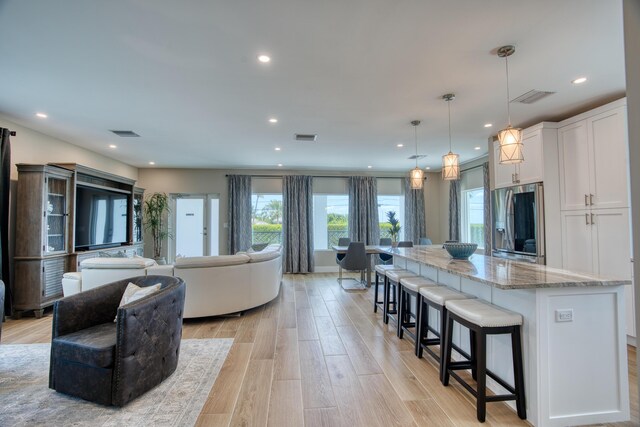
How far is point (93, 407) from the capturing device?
85.1 inches

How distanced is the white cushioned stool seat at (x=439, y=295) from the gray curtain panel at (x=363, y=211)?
5.00 meters

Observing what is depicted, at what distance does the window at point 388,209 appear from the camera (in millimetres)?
8211

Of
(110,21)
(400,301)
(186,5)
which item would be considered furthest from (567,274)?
(110,21)

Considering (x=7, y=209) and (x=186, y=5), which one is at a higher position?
(x=186, y=5)

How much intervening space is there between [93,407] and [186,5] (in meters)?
2.81

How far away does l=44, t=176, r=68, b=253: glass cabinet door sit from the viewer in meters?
4.46

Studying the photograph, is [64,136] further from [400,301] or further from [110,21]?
[400,301]

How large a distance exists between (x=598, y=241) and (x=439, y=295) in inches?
92.8

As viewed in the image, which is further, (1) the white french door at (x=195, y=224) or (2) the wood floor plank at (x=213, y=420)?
(1) the white french door at (x=195, y=224)

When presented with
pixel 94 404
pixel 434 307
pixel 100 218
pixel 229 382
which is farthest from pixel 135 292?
pixel 100 218

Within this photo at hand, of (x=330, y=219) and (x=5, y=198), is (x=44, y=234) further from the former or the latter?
(x=330, y=219)

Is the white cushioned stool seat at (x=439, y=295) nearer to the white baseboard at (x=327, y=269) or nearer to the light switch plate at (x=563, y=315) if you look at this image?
the light switch plate at (x=563, y=315)

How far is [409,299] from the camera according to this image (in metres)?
3.83

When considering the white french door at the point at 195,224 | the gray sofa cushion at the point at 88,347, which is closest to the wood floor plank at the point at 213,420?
the gray sofa cushion at the point at 88,347
